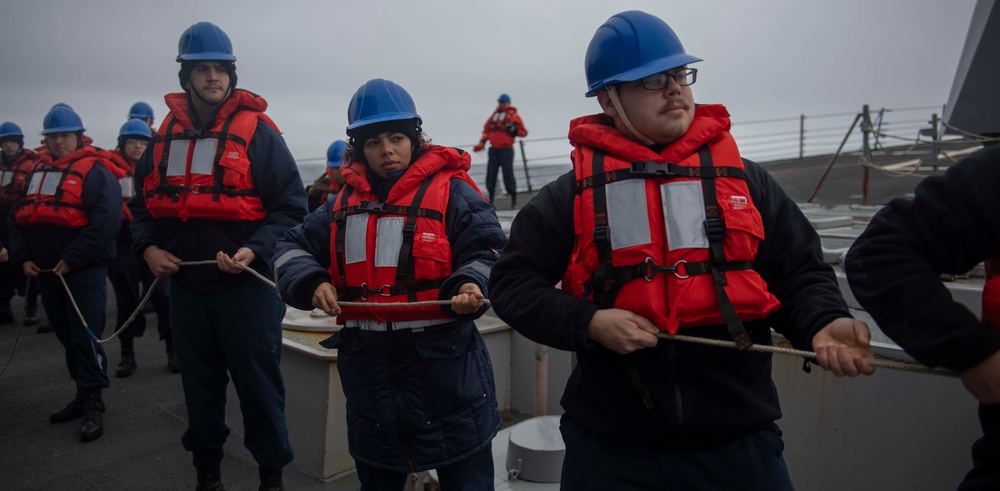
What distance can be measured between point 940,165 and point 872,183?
433 cm

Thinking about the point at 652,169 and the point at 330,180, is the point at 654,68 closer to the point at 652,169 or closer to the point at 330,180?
the point at 652,169

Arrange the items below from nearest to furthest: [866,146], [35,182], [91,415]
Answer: [91,415] < [35,182] < [866,146]

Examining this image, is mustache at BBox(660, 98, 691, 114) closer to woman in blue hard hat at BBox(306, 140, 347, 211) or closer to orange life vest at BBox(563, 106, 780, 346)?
orange life vest at BBox(563, 106, 780, 346)

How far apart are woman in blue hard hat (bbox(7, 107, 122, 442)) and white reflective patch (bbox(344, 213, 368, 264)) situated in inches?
125

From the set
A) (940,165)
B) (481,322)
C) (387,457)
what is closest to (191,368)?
(387,457)

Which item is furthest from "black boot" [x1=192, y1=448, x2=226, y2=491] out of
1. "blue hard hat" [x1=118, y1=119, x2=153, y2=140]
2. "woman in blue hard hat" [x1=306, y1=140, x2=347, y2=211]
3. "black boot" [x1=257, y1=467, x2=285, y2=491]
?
"blue hard hat" [x1=118, y1=119, x2=153, y2=140]

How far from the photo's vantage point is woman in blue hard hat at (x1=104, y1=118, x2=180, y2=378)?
6.45 m

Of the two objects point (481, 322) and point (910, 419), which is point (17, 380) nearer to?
point (481, 322)

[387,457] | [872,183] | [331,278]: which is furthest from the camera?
[872,183]

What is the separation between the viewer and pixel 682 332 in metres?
1.86

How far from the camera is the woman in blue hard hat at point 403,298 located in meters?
2.65

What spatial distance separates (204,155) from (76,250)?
209cm

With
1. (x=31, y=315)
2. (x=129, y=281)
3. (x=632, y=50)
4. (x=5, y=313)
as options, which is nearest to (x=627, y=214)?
(x=632, y=50)

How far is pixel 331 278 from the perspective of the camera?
2.82 metres
